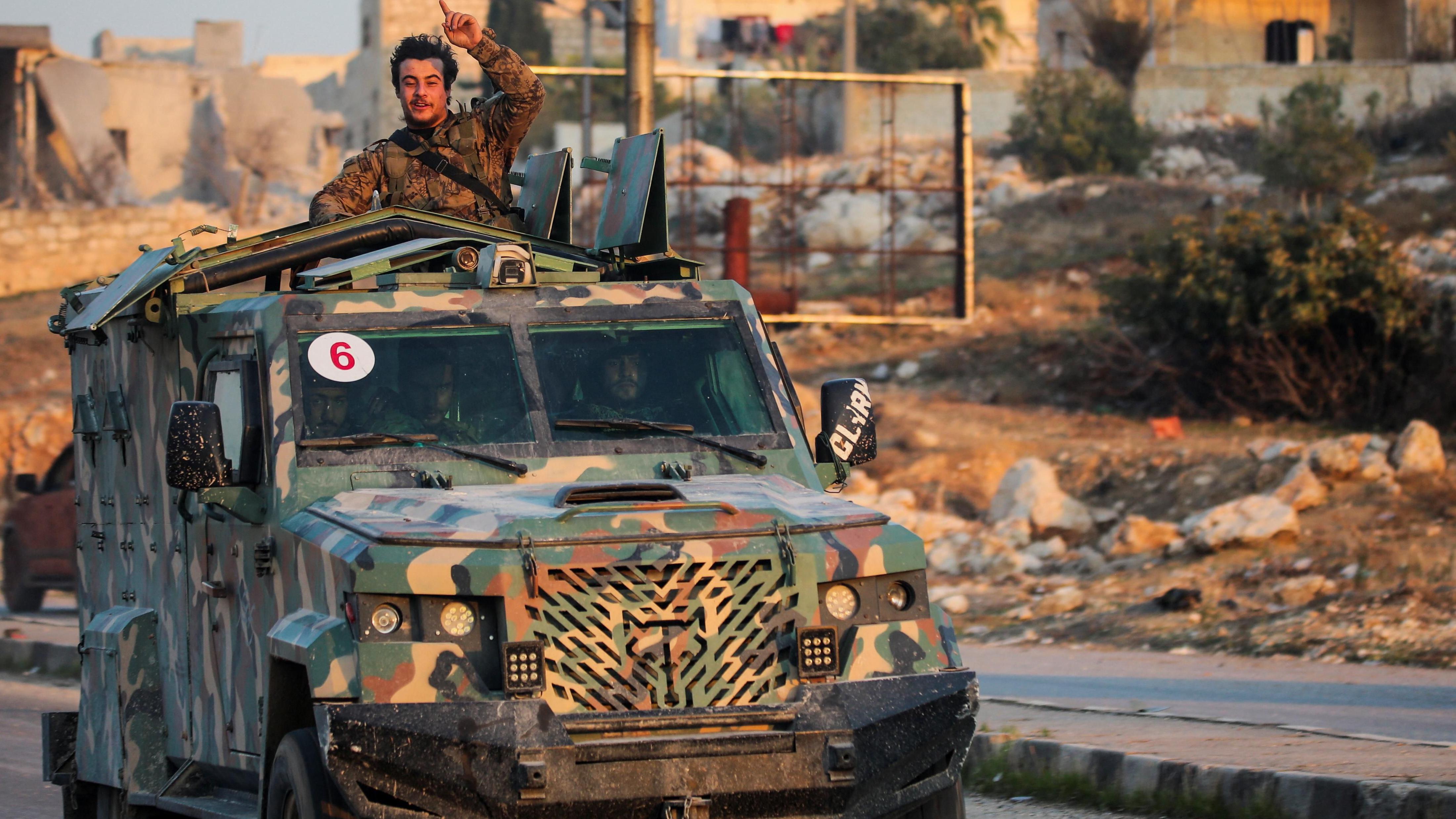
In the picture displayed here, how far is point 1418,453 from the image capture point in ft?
59.2

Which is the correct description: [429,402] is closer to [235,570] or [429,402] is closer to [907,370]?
[235,570]

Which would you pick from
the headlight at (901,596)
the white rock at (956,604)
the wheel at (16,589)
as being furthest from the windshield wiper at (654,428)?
the wheel at (16,589)

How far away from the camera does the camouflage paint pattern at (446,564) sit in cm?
542

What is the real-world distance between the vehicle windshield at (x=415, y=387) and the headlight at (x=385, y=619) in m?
1.15

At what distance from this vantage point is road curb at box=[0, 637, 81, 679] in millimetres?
15875

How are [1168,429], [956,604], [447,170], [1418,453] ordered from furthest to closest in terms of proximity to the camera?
[1168,429], [1418,453], [956,604], [447,170]

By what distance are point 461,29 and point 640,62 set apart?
5.60m

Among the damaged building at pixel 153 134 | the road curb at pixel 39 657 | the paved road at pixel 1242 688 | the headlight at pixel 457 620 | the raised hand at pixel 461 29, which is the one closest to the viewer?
the headlight at pixel 457 620

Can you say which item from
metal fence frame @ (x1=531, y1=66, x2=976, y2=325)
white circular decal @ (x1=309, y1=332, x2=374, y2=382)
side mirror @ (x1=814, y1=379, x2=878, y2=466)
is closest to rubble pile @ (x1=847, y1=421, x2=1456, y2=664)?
metal fence frame @ (x1=531, y1=66, x2=976, y2=325)

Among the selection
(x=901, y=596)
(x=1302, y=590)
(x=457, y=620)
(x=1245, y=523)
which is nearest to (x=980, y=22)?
(x=1245, y=523)

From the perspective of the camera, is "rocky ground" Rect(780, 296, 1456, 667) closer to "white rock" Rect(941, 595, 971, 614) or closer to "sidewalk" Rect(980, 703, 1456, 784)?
"white rock" Rect(941, 595, 971, 614)

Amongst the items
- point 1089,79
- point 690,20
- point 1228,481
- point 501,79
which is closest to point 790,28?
point 690,20

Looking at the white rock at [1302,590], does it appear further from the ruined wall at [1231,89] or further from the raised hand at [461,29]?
the ruined wall at [1231,89]

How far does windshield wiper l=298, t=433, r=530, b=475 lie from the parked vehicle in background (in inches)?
560
